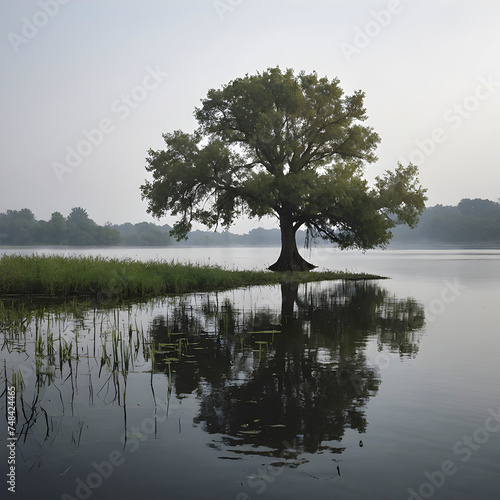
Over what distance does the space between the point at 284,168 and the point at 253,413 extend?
37005mm

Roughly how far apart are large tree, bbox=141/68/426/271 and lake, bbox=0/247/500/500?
25.1 m

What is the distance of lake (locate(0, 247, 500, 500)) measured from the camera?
5113 mm

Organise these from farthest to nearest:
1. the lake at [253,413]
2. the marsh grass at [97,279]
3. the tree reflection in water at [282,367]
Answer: the marsh grass at [97,279] < the tree reflection in water at [282,367] < the lake at [253,413]

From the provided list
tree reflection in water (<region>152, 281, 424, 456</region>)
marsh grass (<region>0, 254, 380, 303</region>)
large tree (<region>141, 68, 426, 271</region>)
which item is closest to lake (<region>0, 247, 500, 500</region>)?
tree reflection in water (<region>152, 281, 424, 456</region>)

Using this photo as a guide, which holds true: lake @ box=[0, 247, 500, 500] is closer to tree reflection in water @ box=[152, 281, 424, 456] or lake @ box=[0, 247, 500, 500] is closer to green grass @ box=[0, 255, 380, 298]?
tree reflection in water @ box=[152, 281, 424, 456]

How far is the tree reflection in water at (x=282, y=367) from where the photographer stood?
651 cm

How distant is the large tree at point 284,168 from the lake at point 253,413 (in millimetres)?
25140

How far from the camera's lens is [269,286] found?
1143 inches

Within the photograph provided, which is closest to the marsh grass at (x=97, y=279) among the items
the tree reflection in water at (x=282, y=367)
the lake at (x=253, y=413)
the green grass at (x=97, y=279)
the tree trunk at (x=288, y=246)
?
the green grass at (x=97, y=279)

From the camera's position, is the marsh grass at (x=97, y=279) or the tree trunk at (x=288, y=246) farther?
the tree trunk at (x=288, y=246)

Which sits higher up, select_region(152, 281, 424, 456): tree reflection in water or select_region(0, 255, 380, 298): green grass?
select_region(0, 255, 380, 298): green grass

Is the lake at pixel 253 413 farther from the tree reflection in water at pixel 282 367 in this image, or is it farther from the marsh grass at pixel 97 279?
the marsh grass at pixel 97 279

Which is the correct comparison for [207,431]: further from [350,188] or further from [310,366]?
[350,188]

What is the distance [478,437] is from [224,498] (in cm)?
327
